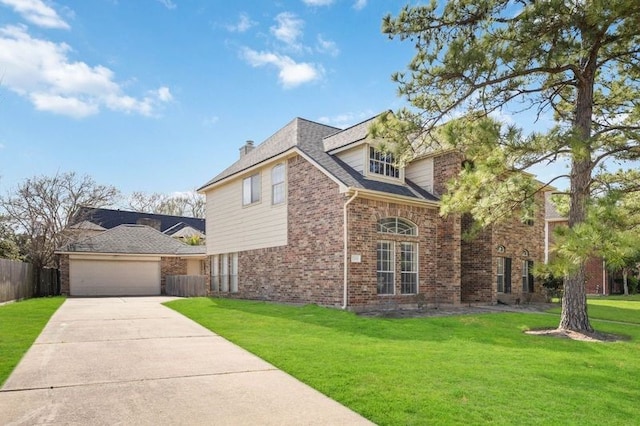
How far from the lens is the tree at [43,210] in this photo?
2623 cm

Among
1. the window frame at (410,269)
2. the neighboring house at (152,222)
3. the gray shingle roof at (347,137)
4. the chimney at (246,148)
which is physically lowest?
the window frame at (410,269)

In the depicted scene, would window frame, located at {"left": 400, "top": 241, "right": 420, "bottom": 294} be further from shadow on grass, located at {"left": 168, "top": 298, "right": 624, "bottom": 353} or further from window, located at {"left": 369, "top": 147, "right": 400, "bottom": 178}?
shadow on grass, located at {"left": 168, "top": 298, "right": 624, "bottom": 353}

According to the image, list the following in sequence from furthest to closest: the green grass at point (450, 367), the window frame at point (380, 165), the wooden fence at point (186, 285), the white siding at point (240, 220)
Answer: the wooden fence at point (186, 285) < the white siding at point (240, 220) < the window frame at point (380, 165) < the green grass at point (450, 367)

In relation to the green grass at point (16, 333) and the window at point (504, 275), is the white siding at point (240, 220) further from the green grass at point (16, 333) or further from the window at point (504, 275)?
the window at point (504, 275)

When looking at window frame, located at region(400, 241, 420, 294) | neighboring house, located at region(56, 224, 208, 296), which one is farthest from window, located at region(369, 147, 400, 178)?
neighboring house, located at region(56, 224, 208, 296)

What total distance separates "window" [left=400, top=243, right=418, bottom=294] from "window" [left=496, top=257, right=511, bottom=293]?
4307 mm

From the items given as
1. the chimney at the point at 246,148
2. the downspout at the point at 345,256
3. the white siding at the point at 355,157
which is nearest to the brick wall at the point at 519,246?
the white siding at the point at 355,157

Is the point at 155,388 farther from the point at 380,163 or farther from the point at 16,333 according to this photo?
the point at 380,163

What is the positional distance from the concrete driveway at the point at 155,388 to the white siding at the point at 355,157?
349 inches

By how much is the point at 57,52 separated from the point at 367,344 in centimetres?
990

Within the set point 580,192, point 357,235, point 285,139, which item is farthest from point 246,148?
point 580,192

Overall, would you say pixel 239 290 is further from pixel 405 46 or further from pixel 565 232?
pixel 565 232

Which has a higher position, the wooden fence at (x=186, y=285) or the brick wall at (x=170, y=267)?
the brick wall at (x=170, y=267)

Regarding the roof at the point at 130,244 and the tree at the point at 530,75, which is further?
the roof at the point at 130,244
